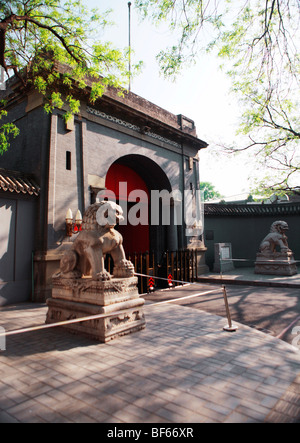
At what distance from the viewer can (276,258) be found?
12.4 m

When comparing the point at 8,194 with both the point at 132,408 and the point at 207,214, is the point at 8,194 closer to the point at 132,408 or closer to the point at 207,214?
the point at 132,408

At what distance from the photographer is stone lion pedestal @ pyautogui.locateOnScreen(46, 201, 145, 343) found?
4.32 meters

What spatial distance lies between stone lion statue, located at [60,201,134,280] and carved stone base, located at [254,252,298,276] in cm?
938

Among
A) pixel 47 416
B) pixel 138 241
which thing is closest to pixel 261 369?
pixel 47 416

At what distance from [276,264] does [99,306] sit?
404 inches

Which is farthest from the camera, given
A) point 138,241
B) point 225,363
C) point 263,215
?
point 263,215

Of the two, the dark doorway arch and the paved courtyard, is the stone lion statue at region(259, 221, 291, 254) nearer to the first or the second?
the dark doorway arch

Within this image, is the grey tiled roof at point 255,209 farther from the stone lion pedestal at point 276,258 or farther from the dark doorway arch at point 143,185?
the dark doorway arch at point 143,185

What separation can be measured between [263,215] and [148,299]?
12125mm

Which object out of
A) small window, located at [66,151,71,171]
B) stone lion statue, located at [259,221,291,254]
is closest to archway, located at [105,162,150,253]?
small window, located at [66,151,71,171]

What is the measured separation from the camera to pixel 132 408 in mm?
2400

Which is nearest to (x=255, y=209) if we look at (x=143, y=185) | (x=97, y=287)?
(x=143, y=185)

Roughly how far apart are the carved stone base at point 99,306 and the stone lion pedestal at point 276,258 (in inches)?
366

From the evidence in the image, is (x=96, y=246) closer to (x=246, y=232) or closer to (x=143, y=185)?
(x=143, y=185)
